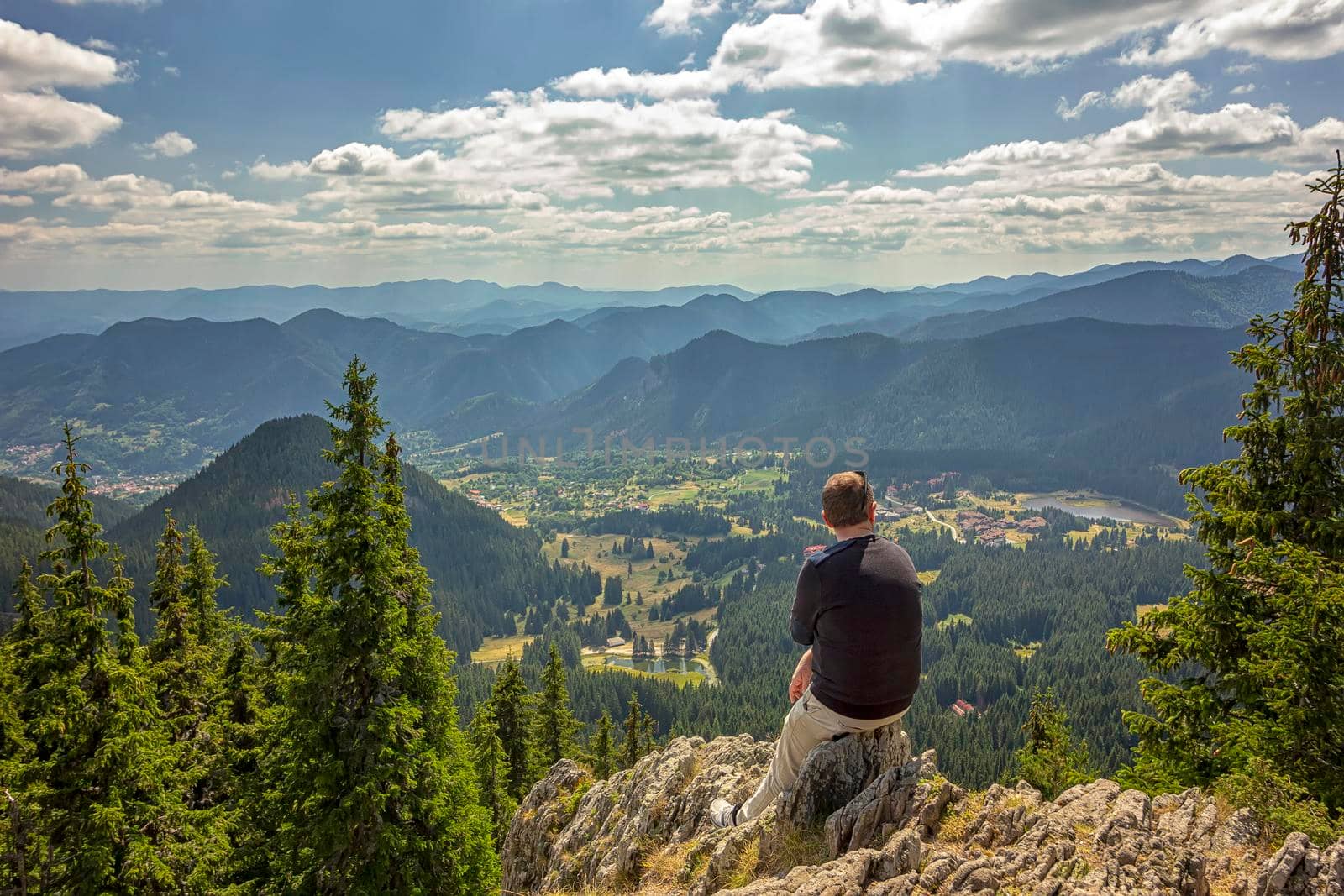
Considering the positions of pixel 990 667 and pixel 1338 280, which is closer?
pixel 1338 280

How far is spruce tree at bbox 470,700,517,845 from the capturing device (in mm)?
36312

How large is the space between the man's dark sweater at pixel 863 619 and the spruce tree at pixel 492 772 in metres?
30.8

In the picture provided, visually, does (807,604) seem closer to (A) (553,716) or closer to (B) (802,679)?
(B) (802,679)

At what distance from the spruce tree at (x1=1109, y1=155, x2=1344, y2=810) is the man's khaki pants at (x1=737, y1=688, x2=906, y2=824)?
303 inches

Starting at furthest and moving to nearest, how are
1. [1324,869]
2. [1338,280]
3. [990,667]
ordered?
[990,667] → [1338,280] → [1324,869]

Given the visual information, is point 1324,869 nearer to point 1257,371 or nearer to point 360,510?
point 1257,371

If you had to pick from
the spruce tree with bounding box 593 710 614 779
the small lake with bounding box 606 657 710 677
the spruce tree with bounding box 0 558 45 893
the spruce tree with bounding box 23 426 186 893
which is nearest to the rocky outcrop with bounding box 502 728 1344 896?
the spruce tree with bounding box 23 426 186 893

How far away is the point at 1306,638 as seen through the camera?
12391mm

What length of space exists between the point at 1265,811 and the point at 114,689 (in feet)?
78.0

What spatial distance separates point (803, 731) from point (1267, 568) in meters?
10.1

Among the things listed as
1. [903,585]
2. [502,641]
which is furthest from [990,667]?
[903,585]

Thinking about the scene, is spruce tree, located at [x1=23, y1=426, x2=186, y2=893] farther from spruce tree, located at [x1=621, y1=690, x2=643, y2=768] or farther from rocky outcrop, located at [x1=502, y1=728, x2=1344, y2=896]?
spruce tree, located at [x1=621, y1=690, x2=643, y2=768]

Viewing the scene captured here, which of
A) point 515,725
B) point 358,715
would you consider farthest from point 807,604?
point 515,725

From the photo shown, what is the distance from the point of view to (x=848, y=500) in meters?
9.73
